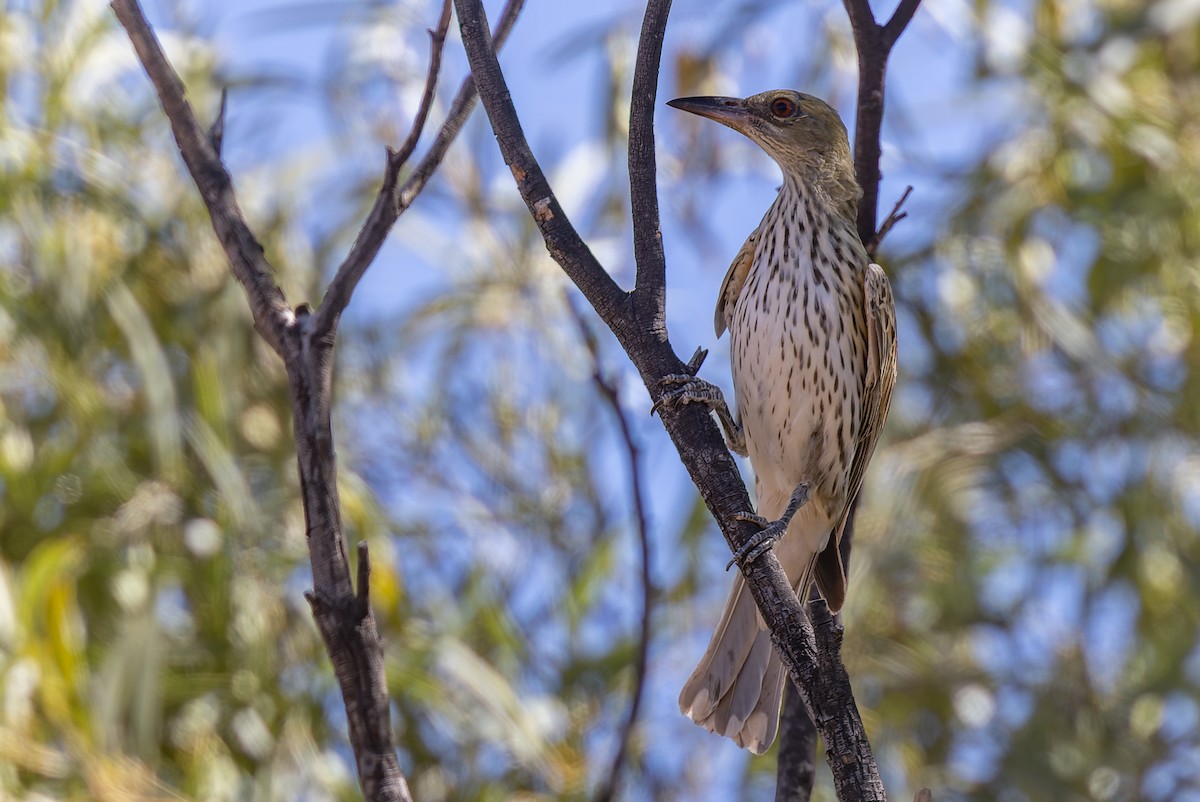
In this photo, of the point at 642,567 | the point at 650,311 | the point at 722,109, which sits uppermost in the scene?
the point at 722,109

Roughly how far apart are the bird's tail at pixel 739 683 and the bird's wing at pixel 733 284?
799mm

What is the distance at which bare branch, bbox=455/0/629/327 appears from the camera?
225cm

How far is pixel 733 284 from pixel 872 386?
453 millimetres

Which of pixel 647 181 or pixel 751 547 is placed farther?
pixel 647 181

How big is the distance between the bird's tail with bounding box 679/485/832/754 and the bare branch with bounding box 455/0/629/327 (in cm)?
81

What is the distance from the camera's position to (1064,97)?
5.88m

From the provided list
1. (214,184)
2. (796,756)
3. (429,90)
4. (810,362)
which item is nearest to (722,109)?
(810,362)

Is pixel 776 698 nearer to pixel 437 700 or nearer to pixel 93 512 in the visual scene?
pixel 437 700

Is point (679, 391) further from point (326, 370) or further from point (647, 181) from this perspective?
point (326, 370)

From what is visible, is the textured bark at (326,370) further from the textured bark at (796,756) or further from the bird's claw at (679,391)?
the textured bark at (796,756)

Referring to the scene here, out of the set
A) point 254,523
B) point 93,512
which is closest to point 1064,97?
point 254,523

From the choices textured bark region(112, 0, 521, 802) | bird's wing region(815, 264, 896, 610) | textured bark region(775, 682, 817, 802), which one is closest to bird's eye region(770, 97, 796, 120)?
bird's wing region(815, 264, 896, 610)

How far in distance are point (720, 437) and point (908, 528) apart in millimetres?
3389

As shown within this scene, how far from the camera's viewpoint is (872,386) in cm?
345
